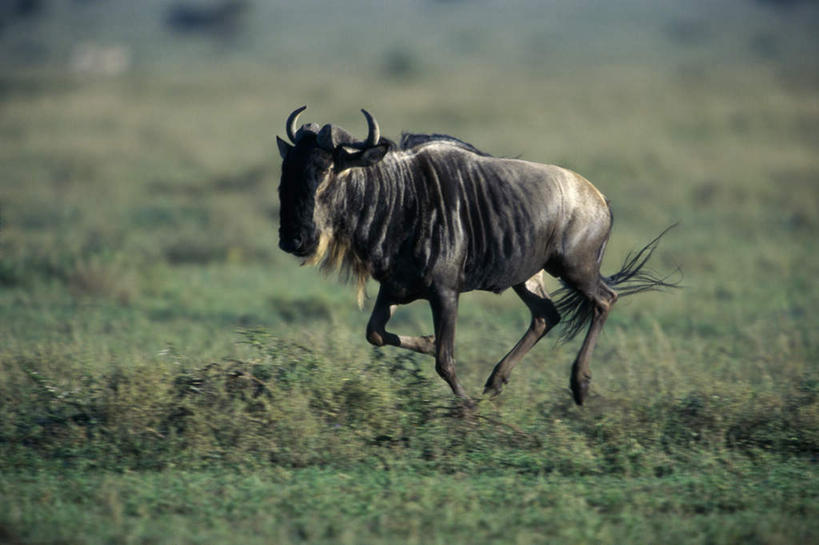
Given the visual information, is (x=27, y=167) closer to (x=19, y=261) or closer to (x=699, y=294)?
(x=19, y=261)

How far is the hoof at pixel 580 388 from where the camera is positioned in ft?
19.7

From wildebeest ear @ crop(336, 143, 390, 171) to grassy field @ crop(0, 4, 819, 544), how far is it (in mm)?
1157

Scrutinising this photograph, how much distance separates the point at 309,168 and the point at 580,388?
2.04 m

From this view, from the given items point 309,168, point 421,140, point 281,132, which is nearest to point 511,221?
point 421,140

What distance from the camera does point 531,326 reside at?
21.0 feet

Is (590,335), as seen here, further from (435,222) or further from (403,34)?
(403,34)

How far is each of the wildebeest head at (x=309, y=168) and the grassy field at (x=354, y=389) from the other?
754 millimetres

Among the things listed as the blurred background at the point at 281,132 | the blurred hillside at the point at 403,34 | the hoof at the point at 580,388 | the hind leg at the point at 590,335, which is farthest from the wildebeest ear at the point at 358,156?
the blurred hillside at the point at 403,34

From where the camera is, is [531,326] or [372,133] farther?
[531,326]

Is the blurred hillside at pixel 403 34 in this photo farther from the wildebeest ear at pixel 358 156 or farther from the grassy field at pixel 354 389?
the wildebeest ear at pixel 358 156

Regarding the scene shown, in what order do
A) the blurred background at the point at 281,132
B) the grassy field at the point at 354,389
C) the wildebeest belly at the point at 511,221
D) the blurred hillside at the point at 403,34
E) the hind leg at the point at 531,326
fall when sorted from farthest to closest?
the blurred hillside at the point at 403,34 < the blurred background at the point at 281,132 < the hind leg at the point at 531,326 < the wildebeest belly at the point at 511,221 < the grassy field at the point at 354,389

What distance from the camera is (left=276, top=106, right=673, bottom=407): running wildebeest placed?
5.52 m

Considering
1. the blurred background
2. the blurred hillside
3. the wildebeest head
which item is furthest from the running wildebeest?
the blurred hillside

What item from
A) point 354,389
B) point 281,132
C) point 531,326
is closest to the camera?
point 354,389
